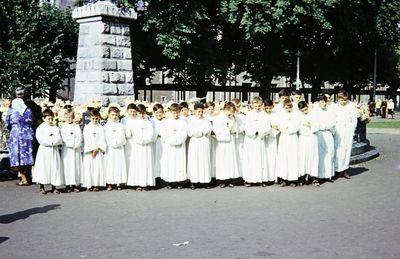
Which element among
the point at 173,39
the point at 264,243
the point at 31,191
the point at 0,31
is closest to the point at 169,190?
the point at 31,191

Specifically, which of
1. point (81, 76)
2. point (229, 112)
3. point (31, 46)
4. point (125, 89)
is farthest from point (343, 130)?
point (31, 46)

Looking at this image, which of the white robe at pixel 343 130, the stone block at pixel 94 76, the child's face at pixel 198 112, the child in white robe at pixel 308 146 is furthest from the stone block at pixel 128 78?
the white robe at pixel 343 130

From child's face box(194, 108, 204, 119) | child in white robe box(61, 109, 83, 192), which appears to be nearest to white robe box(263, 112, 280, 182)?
child's face box(194, 108, 204, 119)

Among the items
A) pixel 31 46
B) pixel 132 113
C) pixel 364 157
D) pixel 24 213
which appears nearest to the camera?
pixel 24 213

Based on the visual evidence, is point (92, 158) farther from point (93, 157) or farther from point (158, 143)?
point (158, 143)

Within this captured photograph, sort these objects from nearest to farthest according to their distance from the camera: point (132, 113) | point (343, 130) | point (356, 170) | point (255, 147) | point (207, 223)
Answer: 1. point (207, 223)
2. point (132, 113)
3. point (255, 147)
4. point (343, 130)
5. point (356, 170)

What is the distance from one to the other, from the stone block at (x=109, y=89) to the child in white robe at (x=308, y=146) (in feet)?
16.9

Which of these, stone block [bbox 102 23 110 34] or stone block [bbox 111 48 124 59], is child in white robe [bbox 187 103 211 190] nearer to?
stone block [bbox 111 48 124 59]

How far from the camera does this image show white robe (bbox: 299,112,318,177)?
11.8m

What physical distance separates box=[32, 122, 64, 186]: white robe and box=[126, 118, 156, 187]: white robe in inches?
Answer: 55.1

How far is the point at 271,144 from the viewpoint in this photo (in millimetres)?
11961

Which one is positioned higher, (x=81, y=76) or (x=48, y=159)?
(x=81, y=76)

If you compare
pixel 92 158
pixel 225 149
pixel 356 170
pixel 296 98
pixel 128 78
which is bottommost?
pixel 356 170

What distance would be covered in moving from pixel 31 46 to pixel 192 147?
20436 millimetres
